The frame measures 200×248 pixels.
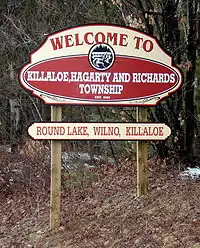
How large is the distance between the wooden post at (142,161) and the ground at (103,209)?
0.55ft

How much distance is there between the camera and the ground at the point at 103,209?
6438 mm

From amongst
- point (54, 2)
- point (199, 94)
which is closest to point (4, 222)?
point (199, 94)

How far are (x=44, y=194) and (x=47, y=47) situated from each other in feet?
12.1

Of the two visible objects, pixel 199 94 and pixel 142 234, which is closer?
pixel 142 234

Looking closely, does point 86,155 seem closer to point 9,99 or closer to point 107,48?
point 107,48

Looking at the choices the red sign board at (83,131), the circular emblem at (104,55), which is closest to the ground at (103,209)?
the red sign board at (83,131)

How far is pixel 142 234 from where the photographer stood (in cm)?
641

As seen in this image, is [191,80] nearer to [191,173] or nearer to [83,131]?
[191,173]

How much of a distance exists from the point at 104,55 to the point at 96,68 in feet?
0.82

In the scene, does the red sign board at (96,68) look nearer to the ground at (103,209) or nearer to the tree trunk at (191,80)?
the tree trunk at (191,80)

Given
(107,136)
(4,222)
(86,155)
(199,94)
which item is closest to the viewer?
(107,136)

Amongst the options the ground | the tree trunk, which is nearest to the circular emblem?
the tree trunk

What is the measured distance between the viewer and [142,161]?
7.83 meters

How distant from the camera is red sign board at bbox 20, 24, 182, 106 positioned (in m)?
7.30
